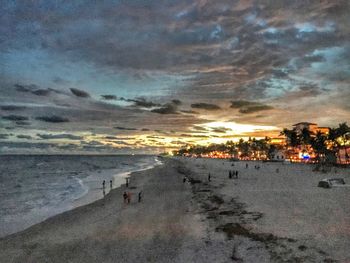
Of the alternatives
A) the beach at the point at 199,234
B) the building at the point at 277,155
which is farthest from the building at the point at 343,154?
the beach at the point at 199,234

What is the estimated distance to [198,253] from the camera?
19406 mm

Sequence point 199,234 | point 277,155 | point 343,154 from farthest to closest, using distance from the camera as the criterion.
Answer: point 277,155 < point 343,154 < point 199,234

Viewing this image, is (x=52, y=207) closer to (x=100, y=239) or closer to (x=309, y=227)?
(x=100, y=239)

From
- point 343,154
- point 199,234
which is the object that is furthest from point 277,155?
point 199,234

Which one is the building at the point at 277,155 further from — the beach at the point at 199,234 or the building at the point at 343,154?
the beach at the point at 199,234

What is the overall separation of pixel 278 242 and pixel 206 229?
6.44 meters

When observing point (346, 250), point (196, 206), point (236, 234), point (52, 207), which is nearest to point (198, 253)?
point (236, 234)

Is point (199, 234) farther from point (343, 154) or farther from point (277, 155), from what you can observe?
point (277, 155)

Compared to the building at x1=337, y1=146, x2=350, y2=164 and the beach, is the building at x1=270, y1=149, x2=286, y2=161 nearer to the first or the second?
the building at x1=337, y1=146, x2=350, y2=164

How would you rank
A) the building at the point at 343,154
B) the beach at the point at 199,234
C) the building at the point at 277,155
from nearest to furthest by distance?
the beach at the point at 199,234 → the building at the point at 343,154 → the building at the point at 277,155

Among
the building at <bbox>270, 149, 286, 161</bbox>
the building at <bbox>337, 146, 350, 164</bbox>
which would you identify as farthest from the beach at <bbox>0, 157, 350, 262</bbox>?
the building at <bbox>270, 149, 286, 161</bbox>

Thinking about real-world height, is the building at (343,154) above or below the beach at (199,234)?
above

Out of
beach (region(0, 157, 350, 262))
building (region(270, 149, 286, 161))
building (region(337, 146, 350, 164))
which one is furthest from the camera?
building (region(270, 149, 286, 161))

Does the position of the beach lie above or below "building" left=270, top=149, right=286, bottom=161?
below
